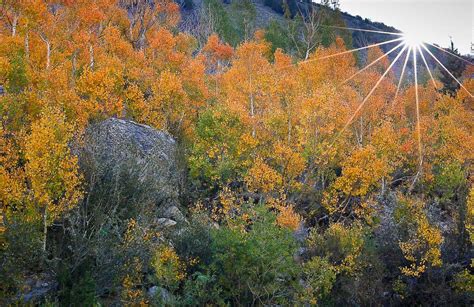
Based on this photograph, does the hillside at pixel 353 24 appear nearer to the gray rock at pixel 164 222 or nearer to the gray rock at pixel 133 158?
the gray rock at pixel 133 158

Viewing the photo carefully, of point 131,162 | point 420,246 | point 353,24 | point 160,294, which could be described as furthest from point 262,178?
point 353,24

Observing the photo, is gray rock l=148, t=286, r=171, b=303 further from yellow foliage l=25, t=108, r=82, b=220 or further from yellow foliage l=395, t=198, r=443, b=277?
yellow foliage l=395, t=198, r=443, b=277

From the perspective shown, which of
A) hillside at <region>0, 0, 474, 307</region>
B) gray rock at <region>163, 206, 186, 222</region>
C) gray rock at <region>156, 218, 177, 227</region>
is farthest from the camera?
gray rock at <region>163, 206, 186, 222</region>

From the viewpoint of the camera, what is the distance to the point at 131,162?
1944 cm

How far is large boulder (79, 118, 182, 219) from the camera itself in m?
18.1

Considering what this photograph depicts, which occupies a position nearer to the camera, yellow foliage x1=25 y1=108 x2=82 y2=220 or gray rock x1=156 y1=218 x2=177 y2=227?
yellow foliage x1=25 y1=108 x2=82 y2=220

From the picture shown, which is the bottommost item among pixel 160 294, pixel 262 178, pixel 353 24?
pixel 160 294

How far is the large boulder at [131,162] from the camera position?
59.4 feet

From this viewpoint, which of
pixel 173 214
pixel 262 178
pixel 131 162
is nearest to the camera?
pixel 131 162

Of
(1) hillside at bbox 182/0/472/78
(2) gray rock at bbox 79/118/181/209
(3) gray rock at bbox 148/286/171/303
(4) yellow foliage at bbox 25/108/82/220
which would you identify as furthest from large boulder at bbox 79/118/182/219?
(1) hillside at bbox 182/0/472/78

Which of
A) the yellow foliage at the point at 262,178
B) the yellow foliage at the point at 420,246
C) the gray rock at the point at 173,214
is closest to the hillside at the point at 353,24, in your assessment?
the yellow foliage at the point at 262,178

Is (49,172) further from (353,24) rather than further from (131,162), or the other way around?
(353,24)

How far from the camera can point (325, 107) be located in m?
30.3

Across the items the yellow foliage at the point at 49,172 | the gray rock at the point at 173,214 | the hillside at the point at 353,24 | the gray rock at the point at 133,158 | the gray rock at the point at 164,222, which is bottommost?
the gray rock at the point at 173,214
